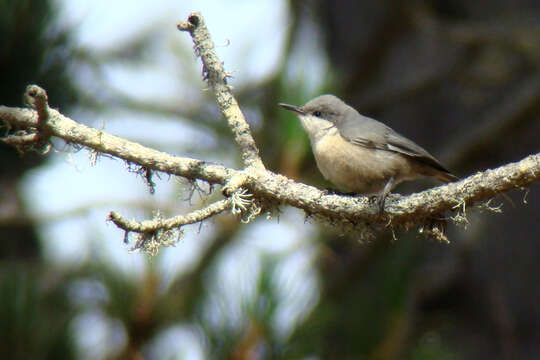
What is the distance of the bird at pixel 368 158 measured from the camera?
3182 millimetres

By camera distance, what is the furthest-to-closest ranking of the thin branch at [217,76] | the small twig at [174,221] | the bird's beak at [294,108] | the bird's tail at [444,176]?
the bird's beak at [294,108]
the bird's tail at [444,176]
the thin branch at [217,76]
the small twig at [174,221]

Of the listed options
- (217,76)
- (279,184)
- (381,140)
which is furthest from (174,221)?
(381,140)

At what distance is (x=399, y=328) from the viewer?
3377 millimetres

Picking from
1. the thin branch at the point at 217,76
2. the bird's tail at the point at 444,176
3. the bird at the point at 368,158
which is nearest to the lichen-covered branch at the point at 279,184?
the thin branch at the point at 217,76

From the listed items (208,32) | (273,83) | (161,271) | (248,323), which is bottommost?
(248,323)

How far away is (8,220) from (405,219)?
2.60 meters

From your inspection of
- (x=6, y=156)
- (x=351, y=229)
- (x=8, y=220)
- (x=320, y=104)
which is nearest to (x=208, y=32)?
(x=351, y=229)

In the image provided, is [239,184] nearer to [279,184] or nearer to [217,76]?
[279,184]

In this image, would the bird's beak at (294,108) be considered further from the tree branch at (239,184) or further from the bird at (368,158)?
the tree branch at (239,184)

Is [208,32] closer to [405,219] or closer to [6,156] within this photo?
[405,219]

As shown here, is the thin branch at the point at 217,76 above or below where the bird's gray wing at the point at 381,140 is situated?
below

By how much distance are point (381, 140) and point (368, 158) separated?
17 centimetres

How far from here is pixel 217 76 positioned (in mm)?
2291

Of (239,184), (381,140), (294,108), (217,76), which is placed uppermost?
(294,108)
